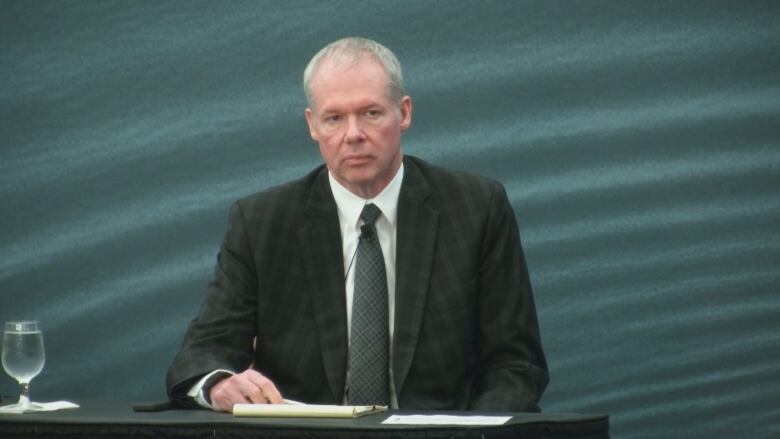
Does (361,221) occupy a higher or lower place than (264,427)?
higher

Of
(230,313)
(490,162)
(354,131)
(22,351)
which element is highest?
(490,162)

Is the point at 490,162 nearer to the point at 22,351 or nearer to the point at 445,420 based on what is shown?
the point at 22,351

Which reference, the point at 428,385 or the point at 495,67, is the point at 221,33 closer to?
the point at 495,67

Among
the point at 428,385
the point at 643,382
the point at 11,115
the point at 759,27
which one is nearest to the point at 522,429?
the point at 428,385

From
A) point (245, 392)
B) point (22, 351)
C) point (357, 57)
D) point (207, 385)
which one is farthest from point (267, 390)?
point (357, 57)

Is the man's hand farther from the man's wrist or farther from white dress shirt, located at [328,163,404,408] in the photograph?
white dress shirt, located at [328,163,404,408]

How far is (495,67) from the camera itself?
4.27 m

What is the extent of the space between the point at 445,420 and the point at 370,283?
0.81 metres

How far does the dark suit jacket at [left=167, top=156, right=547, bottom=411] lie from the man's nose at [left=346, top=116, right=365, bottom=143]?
0.69ft

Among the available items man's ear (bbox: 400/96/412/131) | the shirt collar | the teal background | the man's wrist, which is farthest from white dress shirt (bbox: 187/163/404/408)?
the teal background

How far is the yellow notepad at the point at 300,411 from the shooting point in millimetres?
2350

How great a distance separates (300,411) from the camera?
236 centimetres

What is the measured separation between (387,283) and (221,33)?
5.30ft

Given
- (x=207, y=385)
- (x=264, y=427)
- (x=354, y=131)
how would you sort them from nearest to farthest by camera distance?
(x=264, y=427), (x=207, y=385), (x=354, y=131)
